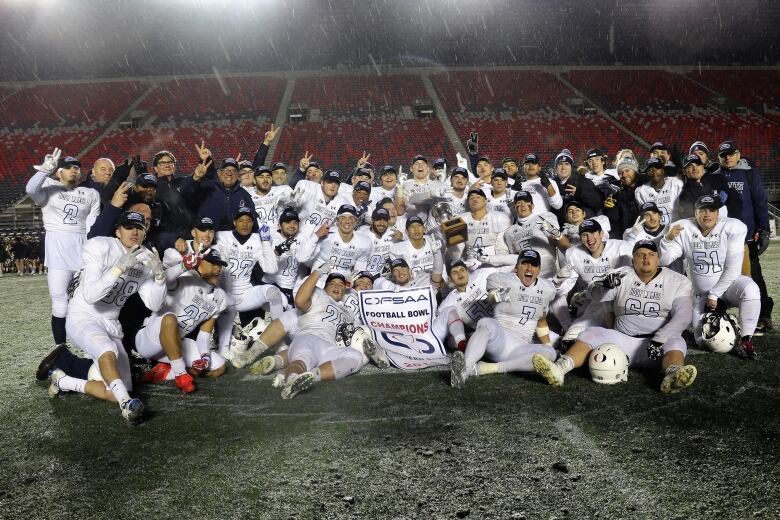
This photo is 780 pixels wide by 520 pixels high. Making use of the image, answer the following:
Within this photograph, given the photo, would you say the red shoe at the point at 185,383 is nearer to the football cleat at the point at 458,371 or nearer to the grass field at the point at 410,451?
the grass field at the point at 410,451

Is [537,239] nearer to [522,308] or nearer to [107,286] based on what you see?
[522,308]

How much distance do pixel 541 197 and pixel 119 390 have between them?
20.0 ft

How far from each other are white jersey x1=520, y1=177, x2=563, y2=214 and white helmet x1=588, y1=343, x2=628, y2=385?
3.13 meters

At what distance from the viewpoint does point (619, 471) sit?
3467mm

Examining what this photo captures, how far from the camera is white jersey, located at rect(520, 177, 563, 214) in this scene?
8164 millimetres

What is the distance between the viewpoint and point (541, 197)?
8.34 m

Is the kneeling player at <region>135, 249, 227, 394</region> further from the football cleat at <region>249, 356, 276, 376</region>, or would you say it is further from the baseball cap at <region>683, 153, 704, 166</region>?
the baseball cap at <region>683, 153, 704, 166</region>

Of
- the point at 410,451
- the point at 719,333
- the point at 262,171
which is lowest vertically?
the point at 410,451

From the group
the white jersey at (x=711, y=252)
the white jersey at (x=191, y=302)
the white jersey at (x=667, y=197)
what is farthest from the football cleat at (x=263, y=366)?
the white jersey at (x=667, y=197)

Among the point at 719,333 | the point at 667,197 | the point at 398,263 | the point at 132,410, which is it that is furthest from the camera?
the point at 667,197

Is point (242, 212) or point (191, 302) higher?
point (242, 212)

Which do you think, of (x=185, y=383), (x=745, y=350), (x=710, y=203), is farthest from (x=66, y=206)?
(x=745, y=350)

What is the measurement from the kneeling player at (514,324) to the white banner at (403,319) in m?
0.72

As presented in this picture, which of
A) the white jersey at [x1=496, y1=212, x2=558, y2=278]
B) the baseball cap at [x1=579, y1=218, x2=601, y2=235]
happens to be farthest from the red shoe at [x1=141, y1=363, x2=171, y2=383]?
the baseball cap at [x1=579, y1=218, x2=601, y2=235]
